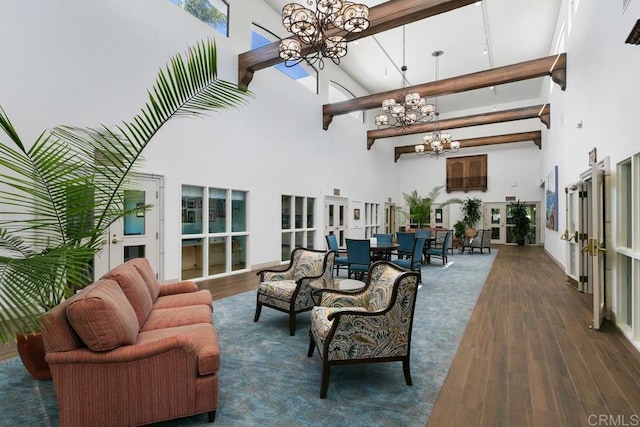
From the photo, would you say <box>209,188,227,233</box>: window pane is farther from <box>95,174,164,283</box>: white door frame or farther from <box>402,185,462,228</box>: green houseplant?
<box>402,185,462,228</box>: green houseplant

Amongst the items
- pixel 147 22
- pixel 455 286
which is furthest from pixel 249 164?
pixel 455 286

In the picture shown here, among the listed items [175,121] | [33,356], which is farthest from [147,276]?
[175,121]

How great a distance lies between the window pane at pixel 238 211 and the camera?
7.06m

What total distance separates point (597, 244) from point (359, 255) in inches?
129

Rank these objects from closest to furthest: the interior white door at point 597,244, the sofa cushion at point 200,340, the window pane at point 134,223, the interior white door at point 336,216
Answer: the sofa cushion at point 200,340
the interior white door at point 597,244
the window pane at point 134,223
the interior white door at point 336,216

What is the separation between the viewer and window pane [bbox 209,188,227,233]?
654 cm

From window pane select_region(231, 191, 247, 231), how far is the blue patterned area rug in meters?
3.41

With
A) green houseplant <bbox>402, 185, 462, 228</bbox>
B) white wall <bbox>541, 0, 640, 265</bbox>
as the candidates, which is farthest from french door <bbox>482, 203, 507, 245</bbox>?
white wall <bbox>541, 0, 640, 265</bbox>

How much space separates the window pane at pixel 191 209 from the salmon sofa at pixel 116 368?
4.06 meters

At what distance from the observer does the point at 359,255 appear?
231 inches

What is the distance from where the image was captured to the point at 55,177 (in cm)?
209

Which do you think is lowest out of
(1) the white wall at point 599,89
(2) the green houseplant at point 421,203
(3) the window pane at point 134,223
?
(3) the window pane at point 134,223

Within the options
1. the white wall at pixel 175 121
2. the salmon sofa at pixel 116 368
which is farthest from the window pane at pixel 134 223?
the salmon sofa at pixel 116 368

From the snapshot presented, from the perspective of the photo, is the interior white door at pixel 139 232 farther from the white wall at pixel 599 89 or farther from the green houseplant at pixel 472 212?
the green houseplant at pixel 472 212
